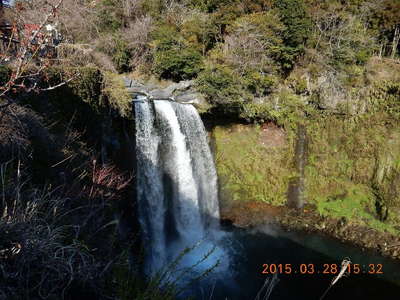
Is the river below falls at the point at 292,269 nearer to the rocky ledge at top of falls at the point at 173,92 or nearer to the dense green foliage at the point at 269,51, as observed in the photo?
the dense green foliage at the point at 269,51

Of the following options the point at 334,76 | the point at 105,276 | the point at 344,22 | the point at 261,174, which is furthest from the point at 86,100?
the point at 344,22

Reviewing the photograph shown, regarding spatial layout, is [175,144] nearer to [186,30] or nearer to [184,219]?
[184,219]

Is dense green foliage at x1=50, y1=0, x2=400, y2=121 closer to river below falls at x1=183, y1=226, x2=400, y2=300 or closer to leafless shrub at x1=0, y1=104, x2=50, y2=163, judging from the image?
river below falls at x1=183, y1=226, x2=400, y2=300

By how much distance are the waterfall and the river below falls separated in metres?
1.60

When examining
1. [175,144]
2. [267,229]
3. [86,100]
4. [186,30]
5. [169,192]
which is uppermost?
[186,30]

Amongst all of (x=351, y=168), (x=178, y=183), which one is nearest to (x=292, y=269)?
(x=178, y=183)

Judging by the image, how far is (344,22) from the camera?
14773mm

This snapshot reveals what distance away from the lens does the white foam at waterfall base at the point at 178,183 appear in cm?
1070

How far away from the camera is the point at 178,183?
11734mm

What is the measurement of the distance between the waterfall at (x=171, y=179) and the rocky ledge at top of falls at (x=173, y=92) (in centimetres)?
78

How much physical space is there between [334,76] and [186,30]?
8.27 metres

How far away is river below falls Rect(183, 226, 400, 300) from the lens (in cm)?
879
